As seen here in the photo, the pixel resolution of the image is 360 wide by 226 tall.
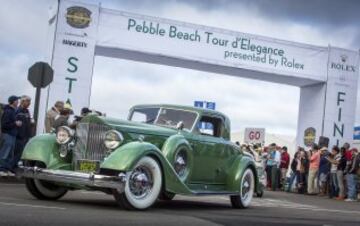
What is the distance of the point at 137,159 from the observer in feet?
30.6

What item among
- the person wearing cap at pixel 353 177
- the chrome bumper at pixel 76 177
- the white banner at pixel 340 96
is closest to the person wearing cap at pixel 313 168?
the person wearing cap at pixel 353 177

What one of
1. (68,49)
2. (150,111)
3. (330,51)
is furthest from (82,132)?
(330,51)

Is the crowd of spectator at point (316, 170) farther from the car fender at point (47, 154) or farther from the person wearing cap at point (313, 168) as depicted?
the car fender at point (47, 154)

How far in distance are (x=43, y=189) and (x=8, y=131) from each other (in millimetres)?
4805

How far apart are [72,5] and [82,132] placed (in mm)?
12779

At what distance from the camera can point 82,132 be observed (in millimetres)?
10039

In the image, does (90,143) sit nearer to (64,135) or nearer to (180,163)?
(64,135)

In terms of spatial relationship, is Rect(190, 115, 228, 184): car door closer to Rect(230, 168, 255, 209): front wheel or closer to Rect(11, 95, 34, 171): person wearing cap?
Rect(230, 168, 255, 209): front wheel

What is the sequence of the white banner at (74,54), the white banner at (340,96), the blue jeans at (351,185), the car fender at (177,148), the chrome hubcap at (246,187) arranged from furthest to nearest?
the white banner at (340,96) < the white banner at (74,54) < the blue jeans at (351,185) < the chrome hubcap at (246,187) < the car fender at (177,148)

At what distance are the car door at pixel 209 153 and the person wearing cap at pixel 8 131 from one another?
4991 millimetres

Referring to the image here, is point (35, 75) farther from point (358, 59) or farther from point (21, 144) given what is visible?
point (358, 59)

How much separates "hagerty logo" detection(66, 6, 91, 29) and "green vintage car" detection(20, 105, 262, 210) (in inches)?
422

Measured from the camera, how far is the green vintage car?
9352 mm

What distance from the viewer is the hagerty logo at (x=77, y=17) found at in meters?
22.0
